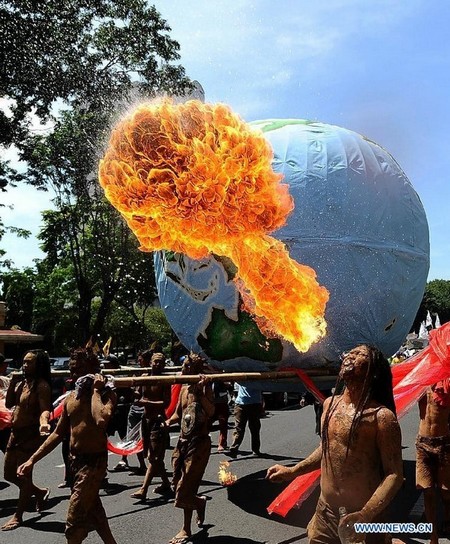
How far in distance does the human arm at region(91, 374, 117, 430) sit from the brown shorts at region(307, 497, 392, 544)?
6.38 ft

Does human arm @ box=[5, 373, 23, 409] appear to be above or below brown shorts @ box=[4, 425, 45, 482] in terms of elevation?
above

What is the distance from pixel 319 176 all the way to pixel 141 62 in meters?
10.9

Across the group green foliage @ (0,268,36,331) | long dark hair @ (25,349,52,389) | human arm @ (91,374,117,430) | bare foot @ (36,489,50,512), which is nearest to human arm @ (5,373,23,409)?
long dark hair @ (25,349,52,389)

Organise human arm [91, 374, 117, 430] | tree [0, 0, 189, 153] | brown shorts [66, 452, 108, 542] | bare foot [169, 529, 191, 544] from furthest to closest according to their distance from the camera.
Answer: tree [0, 0, 189, 153]
bare foot [169, 529, 191, 544]
human arm [91, 374, 117, 430]
brown shorts [66, 452, 108, 542]

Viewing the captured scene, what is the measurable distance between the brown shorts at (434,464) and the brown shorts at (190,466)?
1.95 meters

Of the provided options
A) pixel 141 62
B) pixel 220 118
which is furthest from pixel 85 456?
pixel 141 62

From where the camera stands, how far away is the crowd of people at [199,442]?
320 centimetres

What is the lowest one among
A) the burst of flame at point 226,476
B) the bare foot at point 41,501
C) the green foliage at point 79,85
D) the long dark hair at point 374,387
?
the burst of flame at point 226,476

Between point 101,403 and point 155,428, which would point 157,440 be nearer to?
point 155,428

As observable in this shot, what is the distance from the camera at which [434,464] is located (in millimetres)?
5398

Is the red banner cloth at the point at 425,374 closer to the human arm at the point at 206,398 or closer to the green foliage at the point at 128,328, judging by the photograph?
the human arm at the point at 206,398

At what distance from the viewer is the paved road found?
223 inches

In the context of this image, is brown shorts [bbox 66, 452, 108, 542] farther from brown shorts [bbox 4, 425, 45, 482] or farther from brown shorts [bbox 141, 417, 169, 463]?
brown shorts [bbox 141, 417, 169, 463]

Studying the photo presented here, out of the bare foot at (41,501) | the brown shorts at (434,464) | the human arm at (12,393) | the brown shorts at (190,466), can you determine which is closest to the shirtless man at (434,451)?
the brown shorts at (434,464)
